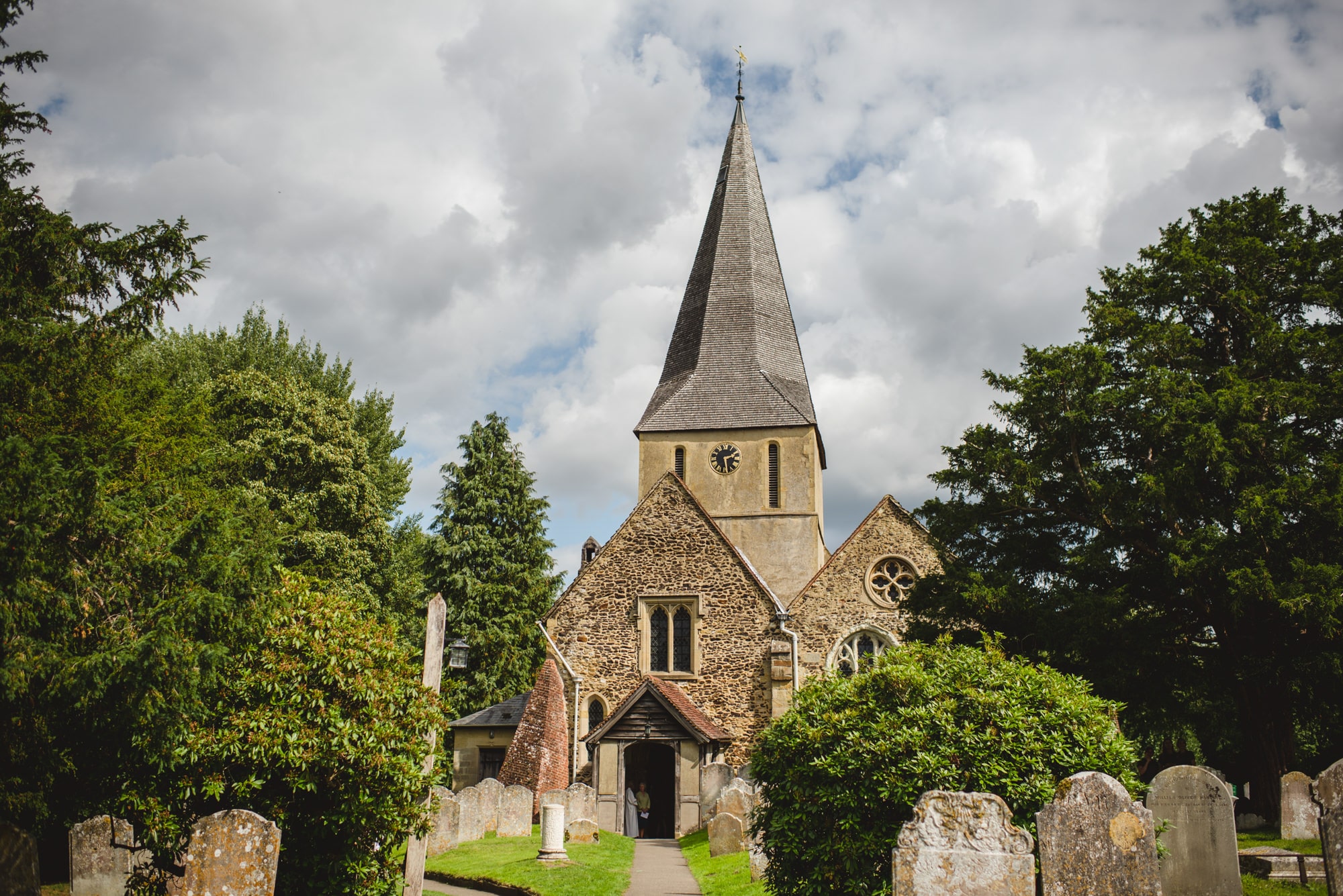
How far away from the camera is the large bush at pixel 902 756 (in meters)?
9.02

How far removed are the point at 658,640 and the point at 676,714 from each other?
2839 mm

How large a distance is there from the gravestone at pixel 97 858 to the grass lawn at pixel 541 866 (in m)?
5.41

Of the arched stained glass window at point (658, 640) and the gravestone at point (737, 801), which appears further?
the arched stained glass window at point (658, 640)

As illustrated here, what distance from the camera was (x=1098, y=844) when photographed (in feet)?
26.6

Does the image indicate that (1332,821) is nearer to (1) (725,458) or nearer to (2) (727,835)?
(2) (727,835)

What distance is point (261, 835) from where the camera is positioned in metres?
7.80

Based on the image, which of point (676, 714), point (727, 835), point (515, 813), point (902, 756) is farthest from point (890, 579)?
point (902, 756)

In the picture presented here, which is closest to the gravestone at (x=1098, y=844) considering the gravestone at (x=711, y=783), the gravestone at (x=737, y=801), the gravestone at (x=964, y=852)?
the gravestone at (x=964, y=852)

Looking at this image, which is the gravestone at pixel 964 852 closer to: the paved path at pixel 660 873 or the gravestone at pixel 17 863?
the paved path at pixel 660 873

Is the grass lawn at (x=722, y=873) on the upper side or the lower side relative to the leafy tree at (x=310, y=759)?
lower

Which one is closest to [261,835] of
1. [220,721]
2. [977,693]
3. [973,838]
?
[220,721]

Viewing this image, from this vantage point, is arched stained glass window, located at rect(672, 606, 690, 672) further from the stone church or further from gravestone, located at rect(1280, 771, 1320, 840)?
gravestone, located at rect(1280, 771, 1320, 840)

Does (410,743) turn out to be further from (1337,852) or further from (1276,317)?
(1276,317)

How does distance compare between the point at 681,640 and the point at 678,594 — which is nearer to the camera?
the point at 681,640
